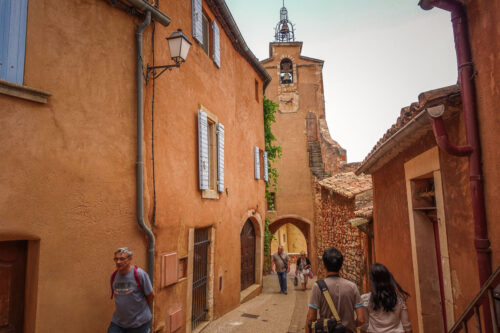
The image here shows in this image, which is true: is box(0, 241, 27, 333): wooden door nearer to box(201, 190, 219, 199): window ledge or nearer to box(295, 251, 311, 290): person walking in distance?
box(201, 190, 219, 199): window ledge

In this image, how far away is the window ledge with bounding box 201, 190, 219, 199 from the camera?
6.43 m

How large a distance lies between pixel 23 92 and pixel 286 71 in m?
18.0

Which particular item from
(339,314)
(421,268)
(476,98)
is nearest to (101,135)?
(339,314)

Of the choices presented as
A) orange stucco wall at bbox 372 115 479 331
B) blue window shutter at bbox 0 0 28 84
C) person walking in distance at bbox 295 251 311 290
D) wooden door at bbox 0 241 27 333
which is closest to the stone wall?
person walking in distance at bbox 295 251 311 290

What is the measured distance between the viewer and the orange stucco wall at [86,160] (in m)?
3.12

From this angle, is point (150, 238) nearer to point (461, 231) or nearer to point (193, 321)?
point (193, 321)

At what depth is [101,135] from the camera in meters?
3.87

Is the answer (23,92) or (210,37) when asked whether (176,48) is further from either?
Result: (210,37)

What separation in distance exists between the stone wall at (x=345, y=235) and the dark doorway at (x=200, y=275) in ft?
13.4

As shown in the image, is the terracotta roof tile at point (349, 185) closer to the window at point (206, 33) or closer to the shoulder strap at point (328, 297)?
the window at point (206, 33)

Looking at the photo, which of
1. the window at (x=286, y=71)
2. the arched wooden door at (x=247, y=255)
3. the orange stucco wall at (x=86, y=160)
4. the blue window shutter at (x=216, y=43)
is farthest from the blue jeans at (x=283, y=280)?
the window at (x=286, y=71)

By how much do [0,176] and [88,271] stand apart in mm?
1322

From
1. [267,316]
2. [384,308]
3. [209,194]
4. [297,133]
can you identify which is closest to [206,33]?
[209,194]

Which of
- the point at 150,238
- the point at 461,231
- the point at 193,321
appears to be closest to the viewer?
the point at 461,231
